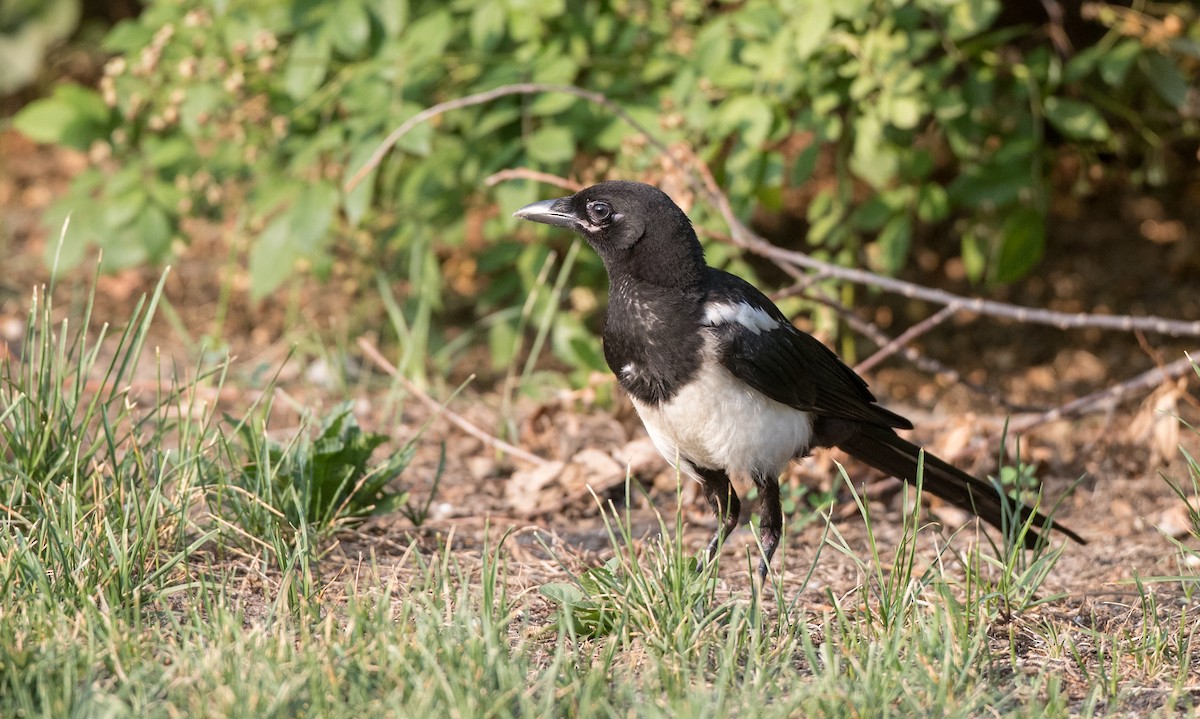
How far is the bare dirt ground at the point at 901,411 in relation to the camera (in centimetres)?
388

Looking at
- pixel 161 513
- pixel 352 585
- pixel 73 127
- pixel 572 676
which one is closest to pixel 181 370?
pixel 73 127

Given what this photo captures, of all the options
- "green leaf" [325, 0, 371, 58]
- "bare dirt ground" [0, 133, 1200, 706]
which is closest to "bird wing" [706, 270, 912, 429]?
"bare dirt ground" [0, 133, 1200, 706]

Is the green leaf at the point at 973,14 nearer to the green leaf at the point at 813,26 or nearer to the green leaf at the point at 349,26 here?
the green leaf at the point at 813,26

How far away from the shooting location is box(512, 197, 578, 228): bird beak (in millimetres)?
3727

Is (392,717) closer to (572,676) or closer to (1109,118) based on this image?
(572,676)

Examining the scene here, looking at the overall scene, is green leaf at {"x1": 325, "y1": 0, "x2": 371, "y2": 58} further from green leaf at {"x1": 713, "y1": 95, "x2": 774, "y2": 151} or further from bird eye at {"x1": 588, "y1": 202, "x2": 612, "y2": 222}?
bird eye at {"x1": 588, "y1": 202, "x2": 612, "y2": 222}

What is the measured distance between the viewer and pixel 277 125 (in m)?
4.95

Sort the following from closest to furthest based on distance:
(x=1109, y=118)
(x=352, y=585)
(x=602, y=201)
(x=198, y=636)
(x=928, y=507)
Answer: (x=198, y=636) → (x=352, y=585) → (x=602, y=201) → (x=928, y=507) → (x=1109, y=118)

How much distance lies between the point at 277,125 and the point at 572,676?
2899 mm

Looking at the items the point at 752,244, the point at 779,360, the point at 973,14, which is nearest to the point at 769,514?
the point at 779,360

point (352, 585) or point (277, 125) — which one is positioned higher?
point (277, 125)

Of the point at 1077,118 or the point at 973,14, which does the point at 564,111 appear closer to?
the point at 973,14

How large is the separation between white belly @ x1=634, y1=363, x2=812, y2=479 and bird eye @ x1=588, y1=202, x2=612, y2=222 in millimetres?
519

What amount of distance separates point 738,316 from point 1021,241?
209 cm
